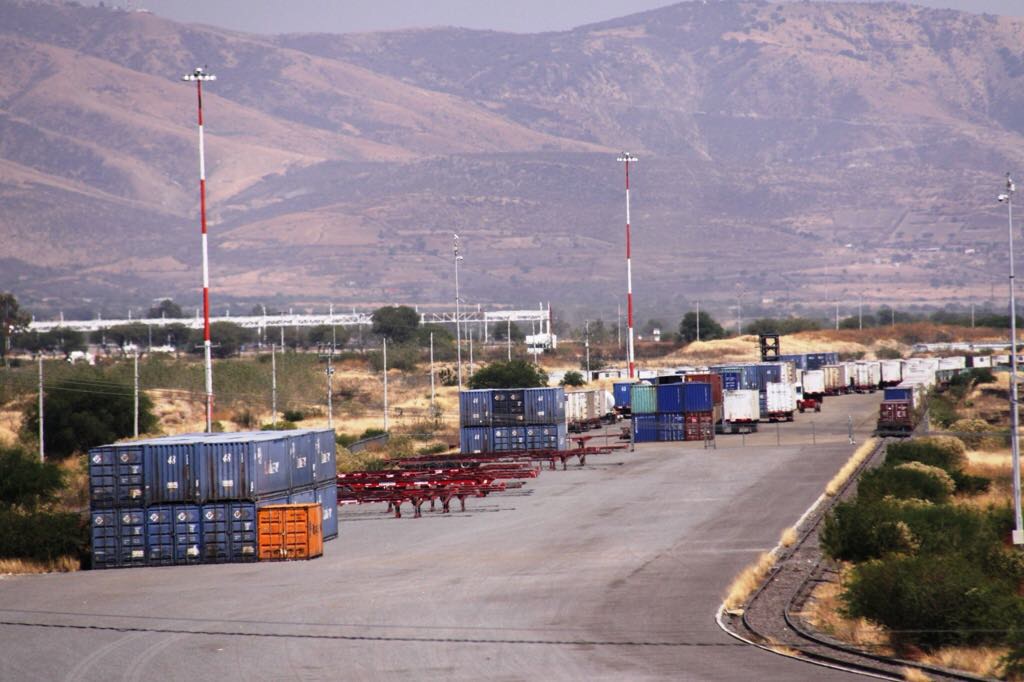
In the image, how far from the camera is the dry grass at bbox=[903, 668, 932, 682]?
21870mm

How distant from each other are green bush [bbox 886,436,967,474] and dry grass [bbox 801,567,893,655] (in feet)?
72.4

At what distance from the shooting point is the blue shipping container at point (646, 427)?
71.5 metres

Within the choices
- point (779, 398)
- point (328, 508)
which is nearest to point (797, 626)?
point (328, 508)

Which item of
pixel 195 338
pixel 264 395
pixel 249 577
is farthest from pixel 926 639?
pixel 195 338

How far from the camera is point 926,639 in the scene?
971 inches

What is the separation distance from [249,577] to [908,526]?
13.9m

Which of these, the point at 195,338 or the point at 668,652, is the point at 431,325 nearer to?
the point at 195,338

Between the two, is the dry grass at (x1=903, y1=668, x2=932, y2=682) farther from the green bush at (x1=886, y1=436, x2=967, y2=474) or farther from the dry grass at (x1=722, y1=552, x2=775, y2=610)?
the green bush at (x1=886, y1=436, x2=967, y2=474)

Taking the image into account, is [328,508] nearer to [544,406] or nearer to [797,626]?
[797,626]

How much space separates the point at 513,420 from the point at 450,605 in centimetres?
3763

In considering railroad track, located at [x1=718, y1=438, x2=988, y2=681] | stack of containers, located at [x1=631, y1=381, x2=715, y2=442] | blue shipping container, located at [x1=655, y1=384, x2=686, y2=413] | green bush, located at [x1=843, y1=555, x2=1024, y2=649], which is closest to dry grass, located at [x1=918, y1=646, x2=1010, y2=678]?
green bush, located at [x1=843, y1=555, x2=1024, y2=649]

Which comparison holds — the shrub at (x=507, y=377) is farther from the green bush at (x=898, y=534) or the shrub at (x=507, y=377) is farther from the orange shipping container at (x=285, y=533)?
the green bush at (x=898, y=534)

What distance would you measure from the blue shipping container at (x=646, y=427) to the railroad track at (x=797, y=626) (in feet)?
117

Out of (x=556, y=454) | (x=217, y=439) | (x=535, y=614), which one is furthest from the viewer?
(x=556, y=454)
